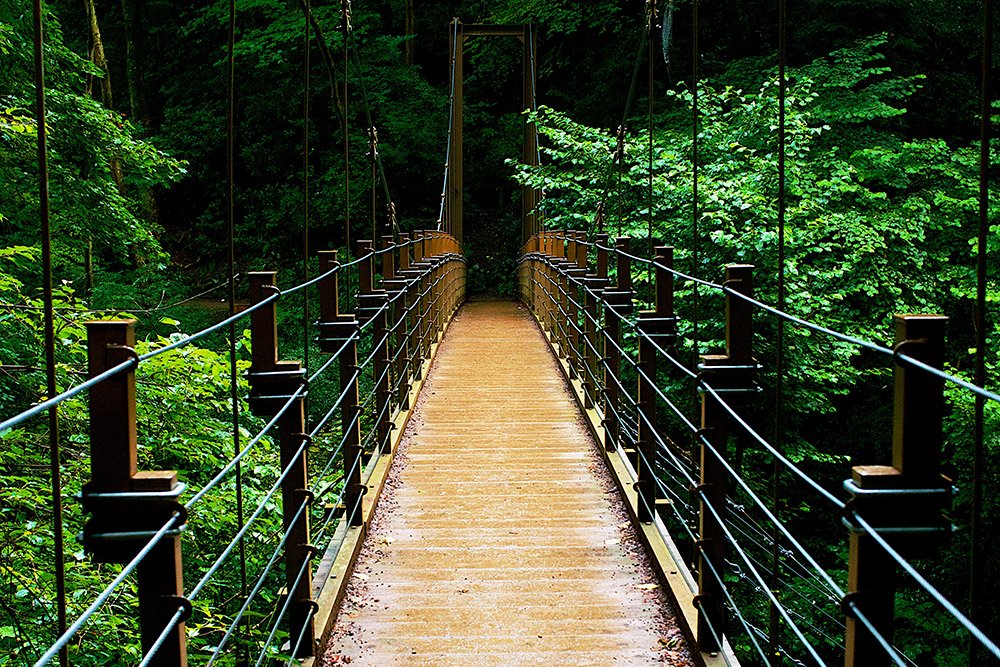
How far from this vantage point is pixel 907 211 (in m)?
8.16

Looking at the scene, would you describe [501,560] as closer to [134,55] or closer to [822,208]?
[822,208]

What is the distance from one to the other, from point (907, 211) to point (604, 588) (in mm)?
6186

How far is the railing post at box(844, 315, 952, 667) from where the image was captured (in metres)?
1.56

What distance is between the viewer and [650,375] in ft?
12.1

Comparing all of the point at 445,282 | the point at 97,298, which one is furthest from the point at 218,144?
the point at 445,282

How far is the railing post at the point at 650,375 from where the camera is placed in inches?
139

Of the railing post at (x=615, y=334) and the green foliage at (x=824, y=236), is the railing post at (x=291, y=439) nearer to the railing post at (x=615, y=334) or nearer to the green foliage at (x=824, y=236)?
the railing post at (x=615, y=334)

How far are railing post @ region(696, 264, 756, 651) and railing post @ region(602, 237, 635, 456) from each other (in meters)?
1.85

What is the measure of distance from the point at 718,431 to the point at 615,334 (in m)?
2.03

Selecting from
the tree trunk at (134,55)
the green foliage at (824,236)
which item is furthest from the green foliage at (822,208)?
the tree trunk at (134,55)

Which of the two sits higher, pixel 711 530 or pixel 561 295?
pixel 561 295

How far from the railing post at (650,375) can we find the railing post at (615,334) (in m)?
0.73

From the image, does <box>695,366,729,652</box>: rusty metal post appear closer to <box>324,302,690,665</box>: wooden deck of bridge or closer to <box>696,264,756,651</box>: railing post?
<box>696,264,756,651</box>: railing post

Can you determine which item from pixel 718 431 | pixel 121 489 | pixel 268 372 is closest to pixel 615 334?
pixel 718 431
